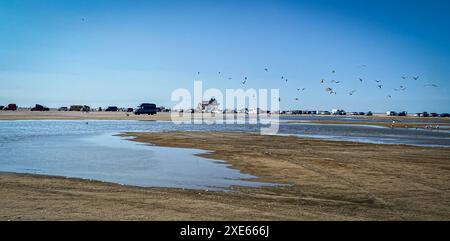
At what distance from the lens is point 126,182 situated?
16797mm

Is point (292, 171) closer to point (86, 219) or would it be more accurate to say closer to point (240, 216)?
point (240, 216)

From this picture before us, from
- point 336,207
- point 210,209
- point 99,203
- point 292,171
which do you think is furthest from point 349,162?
point 99,203

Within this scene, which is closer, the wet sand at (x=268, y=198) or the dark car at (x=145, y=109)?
the wet sand at (x=268, y=198)

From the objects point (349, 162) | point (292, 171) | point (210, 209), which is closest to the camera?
point (210, 209)

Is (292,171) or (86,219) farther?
(292,171)

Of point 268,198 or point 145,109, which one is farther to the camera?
point 145,109

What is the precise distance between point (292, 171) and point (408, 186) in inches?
214

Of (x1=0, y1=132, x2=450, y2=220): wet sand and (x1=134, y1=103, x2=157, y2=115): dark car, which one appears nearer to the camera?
(x1=0, y1=132, x2=450, y2=220): wet sand

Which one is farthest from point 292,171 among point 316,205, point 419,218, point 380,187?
point 419,218

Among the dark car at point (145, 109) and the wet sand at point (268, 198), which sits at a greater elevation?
the dark car at point (145, 109)

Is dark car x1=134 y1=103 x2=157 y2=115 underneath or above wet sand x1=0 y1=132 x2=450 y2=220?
above

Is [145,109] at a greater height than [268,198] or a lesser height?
greater
